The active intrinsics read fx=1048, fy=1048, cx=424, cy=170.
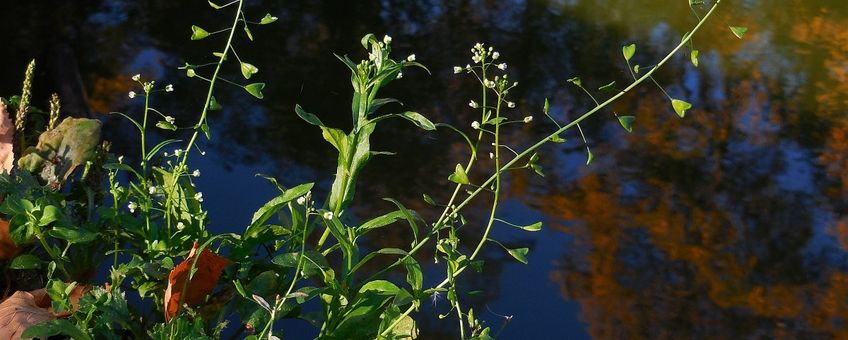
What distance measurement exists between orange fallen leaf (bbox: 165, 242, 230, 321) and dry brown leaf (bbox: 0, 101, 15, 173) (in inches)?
15.6

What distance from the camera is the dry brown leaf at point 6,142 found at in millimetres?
1574

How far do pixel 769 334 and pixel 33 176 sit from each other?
141 cm

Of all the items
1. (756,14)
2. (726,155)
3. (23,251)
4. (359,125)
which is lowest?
(756,14)

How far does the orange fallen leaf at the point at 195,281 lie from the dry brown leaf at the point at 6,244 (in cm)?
28

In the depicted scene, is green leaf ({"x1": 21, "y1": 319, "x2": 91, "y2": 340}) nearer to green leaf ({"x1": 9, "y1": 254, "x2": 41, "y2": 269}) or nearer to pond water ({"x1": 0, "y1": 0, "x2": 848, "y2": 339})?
green leaf ({"x1": 9, "y1": 254, "x2": 41, "y2": 269})

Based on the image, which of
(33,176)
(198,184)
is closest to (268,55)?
(198,184)

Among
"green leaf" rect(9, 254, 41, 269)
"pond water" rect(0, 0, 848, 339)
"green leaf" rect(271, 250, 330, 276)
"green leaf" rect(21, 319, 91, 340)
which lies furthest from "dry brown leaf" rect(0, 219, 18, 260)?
"pond water" rect(0, 0, 848, 339)

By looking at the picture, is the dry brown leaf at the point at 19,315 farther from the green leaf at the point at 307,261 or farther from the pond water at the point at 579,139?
the pond water at the point at 579,139

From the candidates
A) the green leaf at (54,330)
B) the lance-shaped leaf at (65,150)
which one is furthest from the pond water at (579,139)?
the green leaf at (54,330)

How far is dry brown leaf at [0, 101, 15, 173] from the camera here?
5.16 feet

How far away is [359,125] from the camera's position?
131 cm

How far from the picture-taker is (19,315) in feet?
4.36

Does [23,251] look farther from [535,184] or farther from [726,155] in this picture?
[726,155]

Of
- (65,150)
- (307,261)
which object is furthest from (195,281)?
(65,150)
